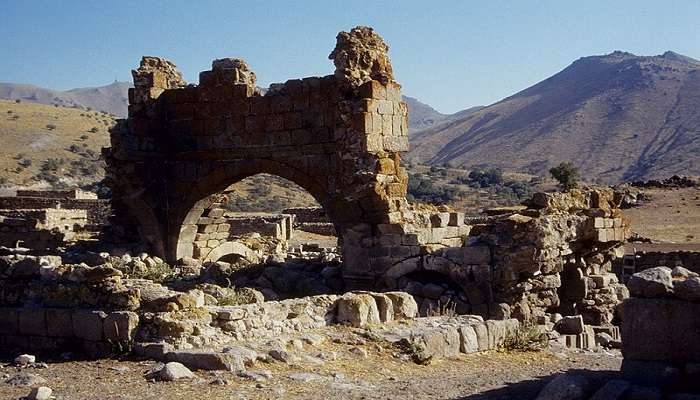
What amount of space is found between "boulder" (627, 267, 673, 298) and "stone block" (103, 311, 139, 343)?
4.22 meters

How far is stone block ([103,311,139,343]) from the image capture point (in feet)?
24.3

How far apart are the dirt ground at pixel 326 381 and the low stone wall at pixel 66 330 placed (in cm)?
30

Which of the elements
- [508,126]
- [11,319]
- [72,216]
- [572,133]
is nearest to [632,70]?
[508,126]

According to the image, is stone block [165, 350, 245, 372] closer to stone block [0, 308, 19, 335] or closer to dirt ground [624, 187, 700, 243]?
stone block [0, 308, 19, 335]

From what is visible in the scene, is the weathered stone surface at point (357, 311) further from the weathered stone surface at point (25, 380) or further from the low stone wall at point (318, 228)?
the low stone wall at point (318, 228)

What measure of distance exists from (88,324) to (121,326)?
17.4 inches

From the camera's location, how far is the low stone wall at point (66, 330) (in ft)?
24.5

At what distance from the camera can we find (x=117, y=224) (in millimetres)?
16484

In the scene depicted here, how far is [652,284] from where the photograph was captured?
5812 millimetres

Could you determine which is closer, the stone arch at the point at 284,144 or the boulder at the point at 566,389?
the boulder at the point at 566,389

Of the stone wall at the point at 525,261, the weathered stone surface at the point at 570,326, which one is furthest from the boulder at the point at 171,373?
the weathered stone surface at the point at 570,326

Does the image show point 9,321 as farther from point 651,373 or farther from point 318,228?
point 318,228

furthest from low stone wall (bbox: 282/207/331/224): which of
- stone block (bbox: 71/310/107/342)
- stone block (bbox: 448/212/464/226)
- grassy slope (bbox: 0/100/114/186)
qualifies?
grassy slope (bbox: 0/100/114/186)

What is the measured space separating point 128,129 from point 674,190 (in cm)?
2611
